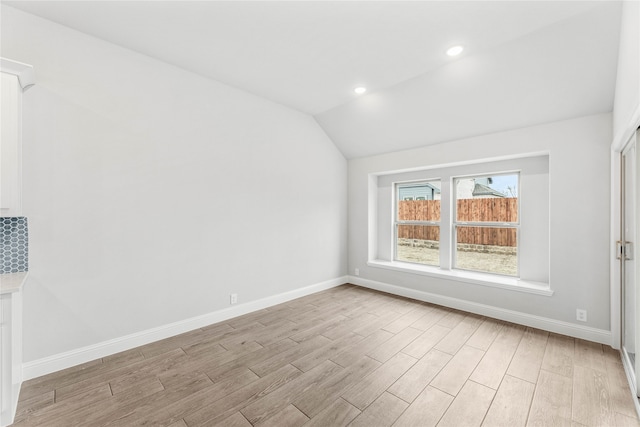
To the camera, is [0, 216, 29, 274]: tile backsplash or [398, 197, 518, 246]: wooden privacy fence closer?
[0, 216, 29, 274]: tile backsplash

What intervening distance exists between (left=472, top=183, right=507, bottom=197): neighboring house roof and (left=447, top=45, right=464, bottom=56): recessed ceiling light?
6.45ft

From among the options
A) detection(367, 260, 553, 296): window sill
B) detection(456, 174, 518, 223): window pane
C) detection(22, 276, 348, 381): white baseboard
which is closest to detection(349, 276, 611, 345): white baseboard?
detection(367, 260, 553, 296): window sill

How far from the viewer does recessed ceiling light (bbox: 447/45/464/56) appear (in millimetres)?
2519

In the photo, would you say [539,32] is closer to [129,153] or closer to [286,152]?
[286,152]

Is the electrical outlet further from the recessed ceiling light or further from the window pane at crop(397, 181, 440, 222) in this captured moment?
the recessed ceiling light

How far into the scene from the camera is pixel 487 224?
377 centimetres

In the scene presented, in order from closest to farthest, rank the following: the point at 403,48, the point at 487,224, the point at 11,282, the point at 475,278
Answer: the point at 11,282 < the point at 403,48 < the point at 475,278 < the point at 487,224

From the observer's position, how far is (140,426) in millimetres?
1681

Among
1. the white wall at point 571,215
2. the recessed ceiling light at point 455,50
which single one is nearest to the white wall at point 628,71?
the white wall at point 571,215

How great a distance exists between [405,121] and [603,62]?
1.89m

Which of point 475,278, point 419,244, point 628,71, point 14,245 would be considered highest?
point 628,71

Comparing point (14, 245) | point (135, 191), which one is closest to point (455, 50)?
point (135, 191)

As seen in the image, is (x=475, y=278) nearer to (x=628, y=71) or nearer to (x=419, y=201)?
(x=419, y=201)

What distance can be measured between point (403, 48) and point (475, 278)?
9.58 ft
